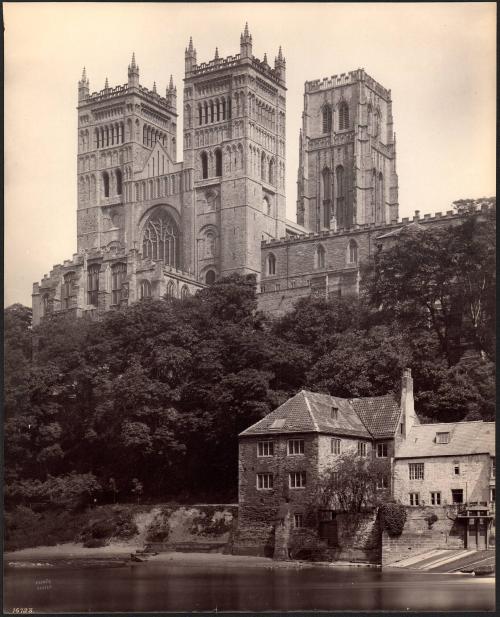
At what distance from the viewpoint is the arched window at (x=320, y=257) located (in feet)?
417

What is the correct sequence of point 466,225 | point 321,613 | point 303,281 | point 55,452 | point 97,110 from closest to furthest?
point 321,613
point 55,452
point 466,225
point 303,281
point 97,110

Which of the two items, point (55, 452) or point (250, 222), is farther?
point (250, 222)

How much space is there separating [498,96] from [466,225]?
46754mm

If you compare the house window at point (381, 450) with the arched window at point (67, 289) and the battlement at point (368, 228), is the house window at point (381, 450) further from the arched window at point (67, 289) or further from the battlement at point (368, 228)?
the arched window at point (67, 289)

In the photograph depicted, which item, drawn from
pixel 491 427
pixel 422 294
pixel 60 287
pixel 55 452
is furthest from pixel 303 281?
pixel 491 427

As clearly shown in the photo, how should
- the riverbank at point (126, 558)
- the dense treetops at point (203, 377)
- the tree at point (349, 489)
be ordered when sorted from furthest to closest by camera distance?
the dense treetops at point (203, 377)
the tree at point (349, 489)
the riverbank at point (126, 558)

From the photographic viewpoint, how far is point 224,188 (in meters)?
137

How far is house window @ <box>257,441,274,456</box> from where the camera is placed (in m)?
65.6

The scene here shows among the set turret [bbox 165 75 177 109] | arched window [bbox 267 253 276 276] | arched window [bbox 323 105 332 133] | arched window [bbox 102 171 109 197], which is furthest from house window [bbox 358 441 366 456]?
arched window [bbox 323 105 332 133]

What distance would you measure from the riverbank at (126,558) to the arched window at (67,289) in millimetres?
63379

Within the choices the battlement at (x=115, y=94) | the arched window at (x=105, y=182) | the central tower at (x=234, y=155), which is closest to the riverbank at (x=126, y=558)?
the central tower at (x=234, y=155)

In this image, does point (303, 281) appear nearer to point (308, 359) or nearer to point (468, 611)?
point (308, 359)

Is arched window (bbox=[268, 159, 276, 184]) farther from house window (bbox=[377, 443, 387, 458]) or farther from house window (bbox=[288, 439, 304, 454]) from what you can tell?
house window (bbox=[288, 439, 304, 454])

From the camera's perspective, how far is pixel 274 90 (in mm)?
142875
